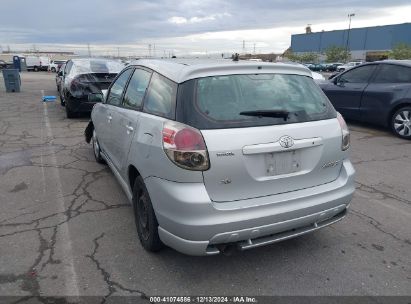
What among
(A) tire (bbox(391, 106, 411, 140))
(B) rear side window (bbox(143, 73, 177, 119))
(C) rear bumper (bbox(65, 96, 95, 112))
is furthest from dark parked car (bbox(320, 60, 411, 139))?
(C) rear bumper (bbox(65, 96, 95, 112))

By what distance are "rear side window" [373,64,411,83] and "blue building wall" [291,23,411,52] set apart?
86.8 m

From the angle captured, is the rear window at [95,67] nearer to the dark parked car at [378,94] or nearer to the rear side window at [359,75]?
the dark parked car at [378,94]

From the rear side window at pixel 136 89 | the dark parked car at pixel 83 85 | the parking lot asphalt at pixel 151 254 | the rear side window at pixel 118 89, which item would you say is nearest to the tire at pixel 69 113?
the dark parked car at pixel 83 85

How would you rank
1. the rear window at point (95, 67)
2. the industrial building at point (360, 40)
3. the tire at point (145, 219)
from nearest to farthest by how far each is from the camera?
the tire at point (145, 219), the rear window at point (95, 67), the industrial building at point (360, 40)

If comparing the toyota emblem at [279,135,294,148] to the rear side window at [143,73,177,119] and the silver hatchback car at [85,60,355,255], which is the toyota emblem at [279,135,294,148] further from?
the rear side window at [143,73,177,119]

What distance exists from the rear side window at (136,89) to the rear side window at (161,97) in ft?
0.57

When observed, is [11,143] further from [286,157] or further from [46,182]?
[286,157]

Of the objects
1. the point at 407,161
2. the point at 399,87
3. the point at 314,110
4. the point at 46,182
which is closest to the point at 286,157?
the point at 314,110

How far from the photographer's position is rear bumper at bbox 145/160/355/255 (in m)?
2.64

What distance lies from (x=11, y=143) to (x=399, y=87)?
8.08 metres

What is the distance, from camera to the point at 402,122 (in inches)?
304

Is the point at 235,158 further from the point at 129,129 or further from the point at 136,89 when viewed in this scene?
the point at 136,89

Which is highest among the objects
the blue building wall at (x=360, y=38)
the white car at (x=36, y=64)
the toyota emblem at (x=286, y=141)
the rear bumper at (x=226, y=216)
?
the blue building wall at (x=360, y=38)

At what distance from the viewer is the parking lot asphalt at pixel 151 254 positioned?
2881 millimetres
